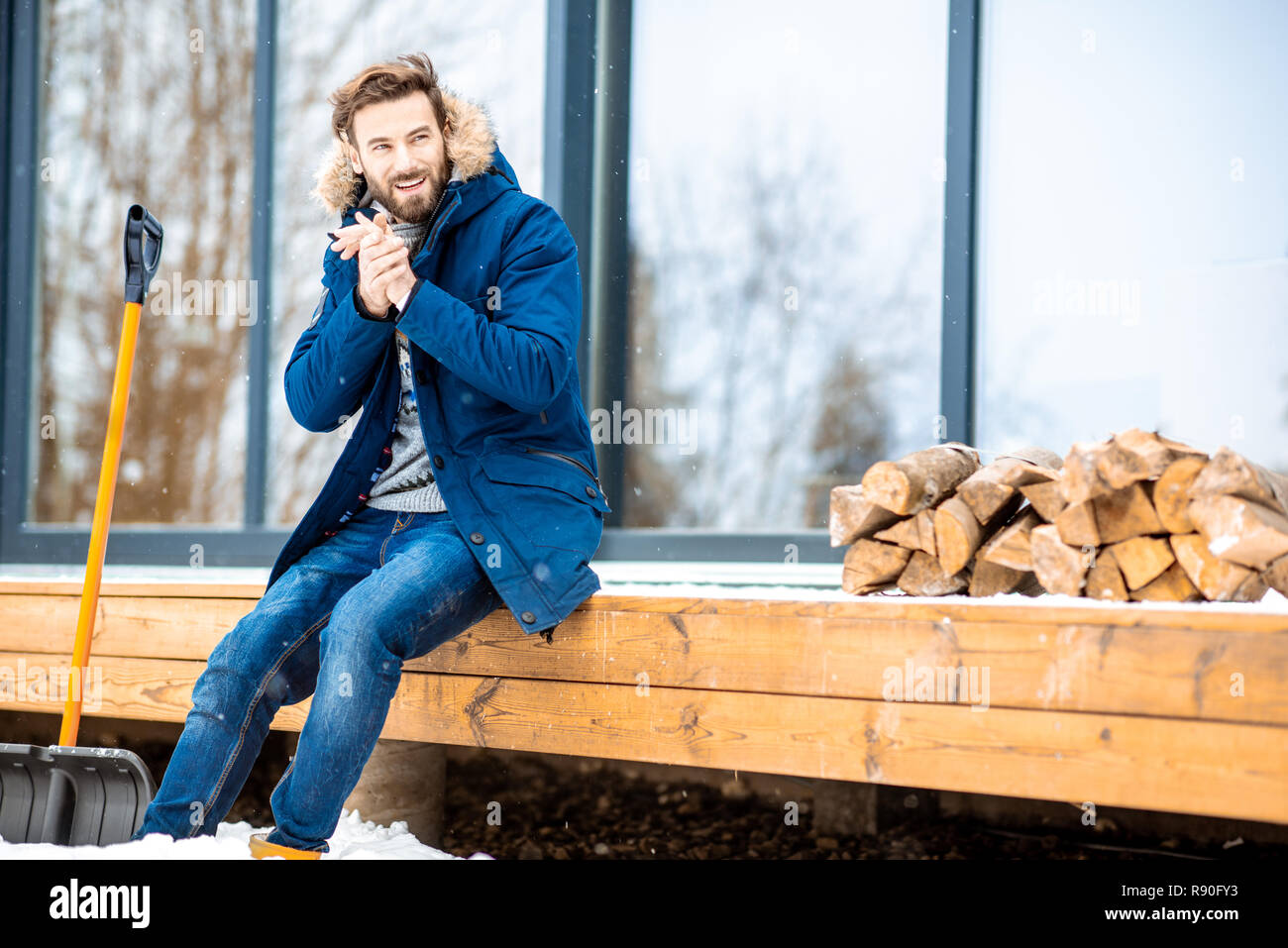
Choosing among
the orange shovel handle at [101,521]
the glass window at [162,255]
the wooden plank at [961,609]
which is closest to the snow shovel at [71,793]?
the orange shovel handle at [101,521]

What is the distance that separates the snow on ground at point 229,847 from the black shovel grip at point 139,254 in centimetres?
Answer: 94

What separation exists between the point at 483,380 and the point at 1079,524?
3.06 ft

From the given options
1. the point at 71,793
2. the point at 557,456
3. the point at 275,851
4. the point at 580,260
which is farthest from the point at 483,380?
the point at 580,260

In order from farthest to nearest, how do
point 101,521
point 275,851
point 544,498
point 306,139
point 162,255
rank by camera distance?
point 162,255, point 306,139, point 101,521, point 544,498, point 275,851

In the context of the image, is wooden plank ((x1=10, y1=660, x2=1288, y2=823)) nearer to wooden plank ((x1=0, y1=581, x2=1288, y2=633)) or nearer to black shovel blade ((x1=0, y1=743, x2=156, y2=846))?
wooden plank ((x1=0, y1=581, x2=1288, y2=633))

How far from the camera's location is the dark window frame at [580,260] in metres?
2.64

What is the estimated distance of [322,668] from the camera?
150cm

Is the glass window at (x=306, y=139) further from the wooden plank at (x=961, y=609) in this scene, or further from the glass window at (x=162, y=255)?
the wooden plank at (x=961, y=609)

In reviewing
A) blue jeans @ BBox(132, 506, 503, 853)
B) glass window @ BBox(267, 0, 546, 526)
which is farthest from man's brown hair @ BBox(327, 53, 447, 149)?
glass window @ BBox(267, 0, 546, 526)

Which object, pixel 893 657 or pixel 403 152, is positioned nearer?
pixel 893 657

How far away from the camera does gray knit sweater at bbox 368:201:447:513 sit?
1.79 meters

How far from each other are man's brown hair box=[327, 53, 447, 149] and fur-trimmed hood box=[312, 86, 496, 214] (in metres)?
0.02

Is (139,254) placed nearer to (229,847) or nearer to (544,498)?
(544,498)
